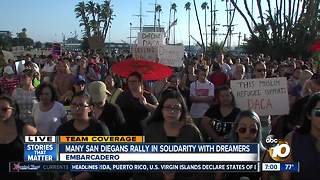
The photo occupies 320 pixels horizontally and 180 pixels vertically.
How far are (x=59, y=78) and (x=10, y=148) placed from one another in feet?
16.1

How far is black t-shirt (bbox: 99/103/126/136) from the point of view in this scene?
623cm

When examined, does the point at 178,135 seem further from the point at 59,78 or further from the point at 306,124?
the point at 59,78

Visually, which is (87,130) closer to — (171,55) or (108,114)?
(108,114)

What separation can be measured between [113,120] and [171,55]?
614cm

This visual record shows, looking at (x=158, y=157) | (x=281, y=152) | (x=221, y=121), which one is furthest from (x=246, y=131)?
(x=221, y=121)

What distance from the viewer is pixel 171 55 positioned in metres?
12.2

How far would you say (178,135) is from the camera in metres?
5.05

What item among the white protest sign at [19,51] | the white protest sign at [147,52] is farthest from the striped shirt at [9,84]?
the white protest sign at [19,51]

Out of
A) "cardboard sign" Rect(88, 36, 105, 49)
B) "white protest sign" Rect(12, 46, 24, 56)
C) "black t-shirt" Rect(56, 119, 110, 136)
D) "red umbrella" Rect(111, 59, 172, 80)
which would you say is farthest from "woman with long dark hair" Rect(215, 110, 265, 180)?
"white protest sign" Rect(12, 46, 24, 56)

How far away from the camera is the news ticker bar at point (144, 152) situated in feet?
13.7

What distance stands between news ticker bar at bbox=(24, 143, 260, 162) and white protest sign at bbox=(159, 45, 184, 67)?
7910mm

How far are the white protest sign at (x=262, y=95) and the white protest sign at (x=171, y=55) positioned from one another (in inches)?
183

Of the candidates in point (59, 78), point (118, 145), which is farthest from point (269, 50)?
point (118, 145)

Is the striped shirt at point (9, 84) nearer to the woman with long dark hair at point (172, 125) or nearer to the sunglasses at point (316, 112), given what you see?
the woman with long dark hair at point (172, 125)
